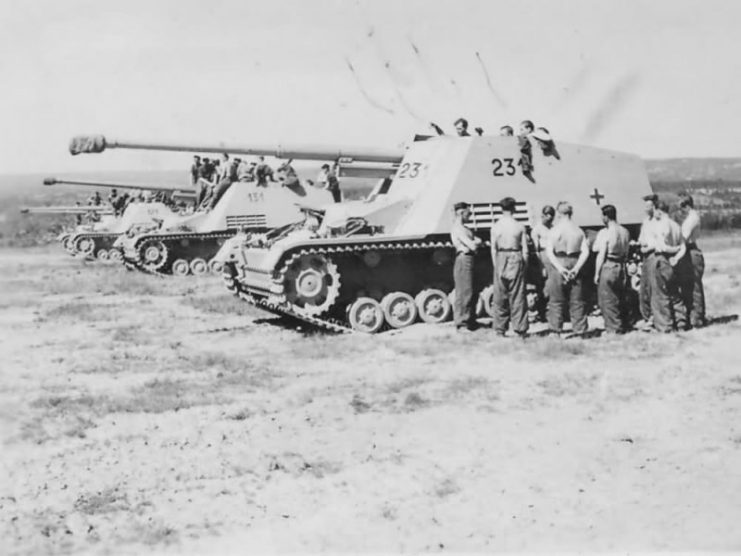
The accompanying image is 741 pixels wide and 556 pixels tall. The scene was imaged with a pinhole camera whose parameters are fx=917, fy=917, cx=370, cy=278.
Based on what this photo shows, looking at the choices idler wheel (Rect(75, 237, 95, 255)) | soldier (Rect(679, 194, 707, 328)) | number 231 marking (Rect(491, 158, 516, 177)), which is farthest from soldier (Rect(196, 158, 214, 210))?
soldier (Rect(679, 194, 707, 328))

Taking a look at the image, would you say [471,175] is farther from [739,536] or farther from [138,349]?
[739,536]

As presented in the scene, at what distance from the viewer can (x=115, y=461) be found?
639 cm

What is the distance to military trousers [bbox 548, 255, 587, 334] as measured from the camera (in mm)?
11039

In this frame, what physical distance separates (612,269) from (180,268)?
14214mm

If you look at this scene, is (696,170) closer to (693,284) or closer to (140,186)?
(140,186)

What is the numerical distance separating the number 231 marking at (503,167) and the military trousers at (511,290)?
1.96 m

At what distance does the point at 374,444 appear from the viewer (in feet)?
21.8

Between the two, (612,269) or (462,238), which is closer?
(612,269)

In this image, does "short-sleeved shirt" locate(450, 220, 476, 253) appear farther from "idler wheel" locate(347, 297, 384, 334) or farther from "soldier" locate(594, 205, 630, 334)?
"soldier" locate(594, 205, 630, 334)

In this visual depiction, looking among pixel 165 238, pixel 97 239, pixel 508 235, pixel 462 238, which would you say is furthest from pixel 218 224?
pixel 508 235

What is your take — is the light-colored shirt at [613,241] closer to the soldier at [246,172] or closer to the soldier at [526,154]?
the soldier at [526,154]

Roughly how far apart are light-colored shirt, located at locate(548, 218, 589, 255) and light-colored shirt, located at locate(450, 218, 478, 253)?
3.41 ft

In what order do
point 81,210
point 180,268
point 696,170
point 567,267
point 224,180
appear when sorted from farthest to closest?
point 696,170 → point 81,210 → point 224,180 → point 180,268 → point 567,267

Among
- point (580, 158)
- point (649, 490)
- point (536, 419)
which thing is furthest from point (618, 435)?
point (580, 158)
